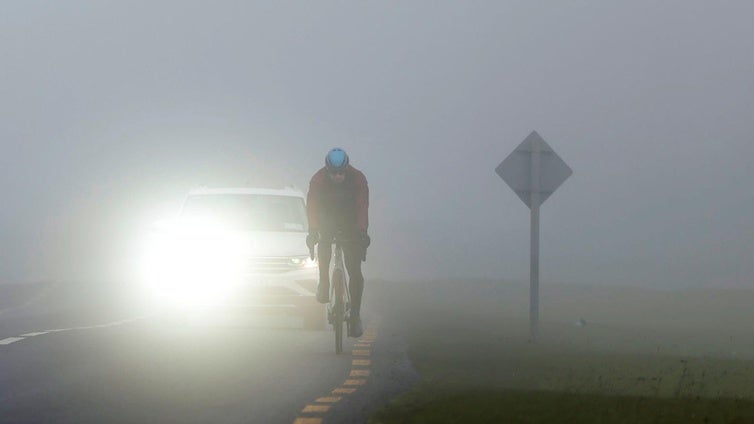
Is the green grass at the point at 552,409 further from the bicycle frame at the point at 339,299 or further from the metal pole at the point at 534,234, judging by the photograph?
the metal pole at the point at 534,234

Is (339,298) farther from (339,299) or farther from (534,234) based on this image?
(534,234)

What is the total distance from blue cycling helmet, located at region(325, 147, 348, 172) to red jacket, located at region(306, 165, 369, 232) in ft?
1.77

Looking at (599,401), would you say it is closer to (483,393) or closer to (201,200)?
(483,393)

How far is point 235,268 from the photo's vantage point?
67.4 ft

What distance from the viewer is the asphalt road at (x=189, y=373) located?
10836 mm

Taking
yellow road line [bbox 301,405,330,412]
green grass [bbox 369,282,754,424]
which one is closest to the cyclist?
green grass [bbox 369,282,754,424]

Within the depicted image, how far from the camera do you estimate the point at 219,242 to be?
20.9 m

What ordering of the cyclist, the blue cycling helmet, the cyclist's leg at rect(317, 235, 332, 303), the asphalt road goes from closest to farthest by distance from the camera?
the asphalt road → the blue cycling helmet → the cyclist → the cyclist's leg at rect(317, 235, 332, 303)

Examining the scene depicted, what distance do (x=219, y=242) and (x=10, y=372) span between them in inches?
293

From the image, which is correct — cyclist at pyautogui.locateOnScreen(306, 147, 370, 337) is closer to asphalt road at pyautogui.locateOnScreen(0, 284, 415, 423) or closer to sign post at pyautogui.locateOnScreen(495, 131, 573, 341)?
asphalt road at pyautogui.locateOnScreen(0, 284, 415, 423)

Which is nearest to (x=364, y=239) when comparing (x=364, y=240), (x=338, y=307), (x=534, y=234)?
(x=364, y=240)

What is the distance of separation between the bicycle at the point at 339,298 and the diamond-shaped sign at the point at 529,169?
157 inches

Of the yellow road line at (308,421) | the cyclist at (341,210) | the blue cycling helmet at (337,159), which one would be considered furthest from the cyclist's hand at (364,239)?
the yellow road line at (308,421)

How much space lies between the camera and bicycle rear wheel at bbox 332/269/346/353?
655 inches
